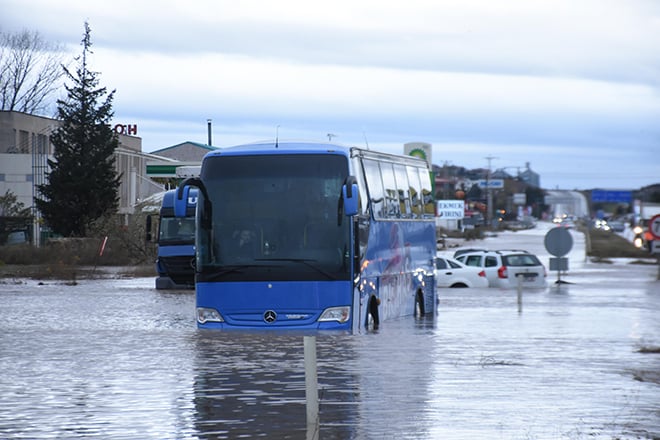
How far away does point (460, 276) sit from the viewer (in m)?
43.1

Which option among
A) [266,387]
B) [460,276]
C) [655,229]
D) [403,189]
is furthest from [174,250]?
[266,387]

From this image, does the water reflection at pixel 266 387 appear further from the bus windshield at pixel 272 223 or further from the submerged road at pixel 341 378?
the bus windshield at pixel 272 223

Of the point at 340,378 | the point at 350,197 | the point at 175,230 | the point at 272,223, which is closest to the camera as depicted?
the point at 340,378

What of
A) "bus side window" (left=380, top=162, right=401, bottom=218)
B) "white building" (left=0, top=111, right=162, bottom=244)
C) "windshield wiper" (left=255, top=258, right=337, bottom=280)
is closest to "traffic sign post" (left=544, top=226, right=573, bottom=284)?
"bus side window" (left=380, top=162, right=401, bottom=218)

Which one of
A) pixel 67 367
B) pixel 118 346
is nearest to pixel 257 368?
pixel 67 367

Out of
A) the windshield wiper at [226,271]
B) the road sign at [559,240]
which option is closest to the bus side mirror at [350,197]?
the windshield wiper at [226,271]

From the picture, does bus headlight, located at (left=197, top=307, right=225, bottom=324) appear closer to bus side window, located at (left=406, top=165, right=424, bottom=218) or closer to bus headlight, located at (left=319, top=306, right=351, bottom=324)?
bus headlight, located at (left=319, top=306, right=351, bottom=324)

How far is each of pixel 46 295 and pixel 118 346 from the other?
629 inches

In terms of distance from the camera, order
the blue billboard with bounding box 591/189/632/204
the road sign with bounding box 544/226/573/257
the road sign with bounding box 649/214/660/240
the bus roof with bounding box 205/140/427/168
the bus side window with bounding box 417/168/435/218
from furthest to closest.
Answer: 1. the blue billboard with bounding box 591/189/632/204
2. the road sign with bounding box 544/226/573/257
3. the road sign with bounding box 649/214/660/240
4. the bus side window with bounding box 417/168/435/218
5. the bus roof with bounding box 205/140/427/168


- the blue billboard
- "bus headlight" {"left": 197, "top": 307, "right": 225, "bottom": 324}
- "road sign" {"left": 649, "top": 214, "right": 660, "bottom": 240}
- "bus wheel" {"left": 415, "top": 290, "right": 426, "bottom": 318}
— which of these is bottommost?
"bus wheel" {"left": 415, "top": 290, "right": 426, "bottom": 318}

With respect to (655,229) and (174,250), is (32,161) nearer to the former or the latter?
(174,250)

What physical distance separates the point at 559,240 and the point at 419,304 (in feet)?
39.6

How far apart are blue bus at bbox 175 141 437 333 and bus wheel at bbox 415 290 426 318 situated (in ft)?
18.0

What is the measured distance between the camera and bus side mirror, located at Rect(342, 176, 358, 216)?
61.1 ft
